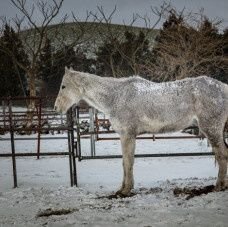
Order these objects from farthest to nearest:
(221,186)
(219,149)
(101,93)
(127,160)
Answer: (101,93) → (127,160) → (219,149) → (221,186)

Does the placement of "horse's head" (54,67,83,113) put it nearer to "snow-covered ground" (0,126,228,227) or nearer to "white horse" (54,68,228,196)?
"white horse" (54,68,228,196)

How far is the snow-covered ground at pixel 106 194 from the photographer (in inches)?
159

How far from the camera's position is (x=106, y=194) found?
5.42m

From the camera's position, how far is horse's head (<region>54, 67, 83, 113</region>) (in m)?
5.84

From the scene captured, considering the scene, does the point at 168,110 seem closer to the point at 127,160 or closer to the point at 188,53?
the point at 127,160

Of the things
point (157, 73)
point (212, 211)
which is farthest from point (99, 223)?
point (157, 73)

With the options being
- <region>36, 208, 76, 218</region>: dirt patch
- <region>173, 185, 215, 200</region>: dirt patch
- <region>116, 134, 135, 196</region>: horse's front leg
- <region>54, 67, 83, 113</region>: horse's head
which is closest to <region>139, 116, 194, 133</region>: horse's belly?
<region>116, 134, 135, 196</region>: horse's front leg

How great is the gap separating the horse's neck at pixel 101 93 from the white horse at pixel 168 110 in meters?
0.02

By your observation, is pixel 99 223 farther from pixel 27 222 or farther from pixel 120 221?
pixel 27 222

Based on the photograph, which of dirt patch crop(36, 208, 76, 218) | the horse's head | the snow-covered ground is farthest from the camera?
the horse's head

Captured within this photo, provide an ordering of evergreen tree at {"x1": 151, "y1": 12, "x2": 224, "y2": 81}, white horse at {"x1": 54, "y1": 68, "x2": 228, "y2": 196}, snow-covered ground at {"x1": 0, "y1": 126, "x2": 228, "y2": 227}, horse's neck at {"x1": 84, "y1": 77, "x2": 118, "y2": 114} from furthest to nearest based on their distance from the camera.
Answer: evergreen tree at {"x1": 151, "y1": 12, "x2": 224, "y2": 81} < horse's neck at {"x1": 84, "y1": 77, "x2": 118, "y2": 114} < white horse at {"x1": 54, "y1": 68, "x2": 228, "y2": 196} < snow-covered ground at {"x1": 0, "y1": 126, "x2": 228, "y2": 227}

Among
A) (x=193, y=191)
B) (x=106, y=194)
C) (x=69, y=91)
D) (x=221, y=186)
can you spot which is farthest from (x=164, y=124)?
(x=69, y=91)

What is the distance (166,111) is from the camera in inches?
207

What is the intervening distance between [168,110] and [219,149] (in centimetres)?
94
